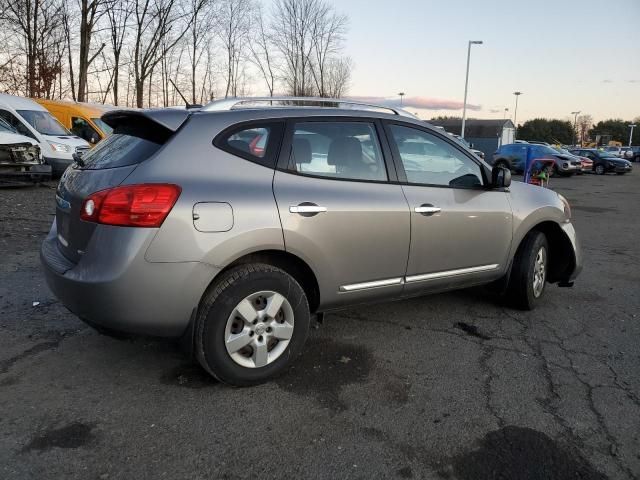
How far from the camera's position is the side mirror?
4.26 metres

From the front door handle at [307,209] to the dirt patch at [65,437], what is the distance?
1.60m

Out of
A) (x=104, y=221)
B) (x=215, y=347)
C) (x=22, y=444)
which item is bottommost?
(x=22, y=444)

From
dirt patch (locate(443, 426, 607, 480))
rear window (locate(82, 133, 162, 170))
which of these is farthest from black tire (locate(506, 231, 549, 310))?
rear window (locate(82, 133, 162, 170))

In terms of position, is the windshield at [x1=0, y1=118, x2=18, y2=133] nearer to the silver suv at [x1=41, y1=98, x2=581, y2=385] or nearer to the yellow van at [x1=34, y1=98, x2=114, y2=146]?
the yellow van at [x1=34, y1=98, x2=114, y2=146]

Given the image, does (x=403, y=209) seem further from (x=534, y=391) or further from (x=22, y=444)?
(x=22, y=444)

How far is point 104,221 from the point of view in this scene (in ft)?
9.29

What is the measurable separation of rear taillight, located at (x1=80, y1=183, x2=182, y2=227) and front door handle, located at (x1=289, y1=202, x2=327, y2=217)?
69 centimetres

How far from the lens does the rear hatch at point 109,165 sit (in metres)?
2.97

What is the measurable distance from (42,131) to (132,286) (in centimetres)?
1291

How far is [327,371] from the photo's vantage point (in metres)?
3.48

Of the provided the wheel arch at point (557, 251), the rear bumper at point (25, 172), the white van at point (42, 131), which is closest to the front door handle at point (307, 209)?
the wheel arch at point (557, 251)

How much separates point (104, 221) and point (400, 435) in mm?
1926

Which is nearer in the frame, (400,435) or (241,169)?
(400,435)

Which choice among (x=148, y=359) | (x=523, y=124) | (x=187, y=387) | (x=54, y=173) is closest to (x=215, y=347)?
(x=187, y=387)
